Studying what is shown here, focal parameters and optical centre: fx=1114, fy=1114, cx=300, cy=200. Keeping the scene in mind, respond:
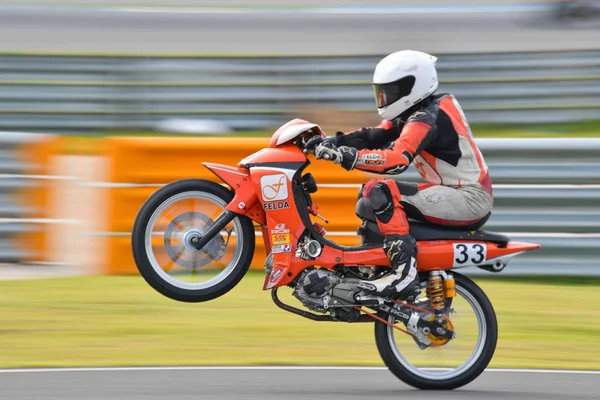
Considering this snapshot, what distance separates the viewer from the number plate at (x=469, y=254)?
250 inches

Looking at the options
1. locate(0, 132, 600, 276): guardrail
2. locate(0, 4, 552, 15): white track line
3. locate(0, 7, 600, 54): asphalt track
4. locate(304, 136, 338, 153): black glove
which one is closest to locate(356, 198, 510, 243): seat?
locate(304, 136, 338, 153): black glove

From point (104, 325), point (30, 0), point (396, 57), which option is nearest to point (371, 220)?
point (396, 57)

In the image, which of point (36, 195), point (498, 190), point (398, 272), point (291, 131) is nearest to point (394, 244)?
point (398, 272)

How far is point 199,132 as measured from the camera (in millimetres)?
14688

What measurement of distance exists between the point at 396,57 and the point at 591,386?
217cm

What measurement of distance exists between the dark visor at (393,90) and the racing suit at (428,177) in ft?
0.45

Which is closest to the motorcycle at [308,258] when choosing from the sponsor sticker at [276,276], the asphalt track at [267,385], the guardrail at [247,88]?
the sponsor sticker at [276,276]

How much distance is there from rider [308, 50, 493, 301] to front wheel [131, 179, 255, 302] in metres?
0.68

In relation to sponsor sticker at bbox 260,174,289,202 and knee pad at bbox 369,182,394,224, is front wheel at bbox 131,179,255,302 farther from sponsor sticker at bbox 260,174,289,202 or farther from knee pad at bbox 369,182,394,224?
knee pad at bbox 369,182,394,224

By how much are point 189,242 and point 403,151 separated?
1.31 metres

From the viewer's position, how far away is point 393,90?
20.6ft

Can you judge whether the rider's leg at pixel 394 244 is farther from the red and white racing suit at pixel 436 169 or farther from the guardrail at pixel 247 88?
the guardrail at pixel 247 88

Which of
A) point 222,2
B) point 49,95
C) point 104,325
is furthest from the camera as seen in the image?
point 222,2

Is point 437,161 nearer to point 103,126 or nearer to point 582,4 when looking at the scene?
point 103,126
